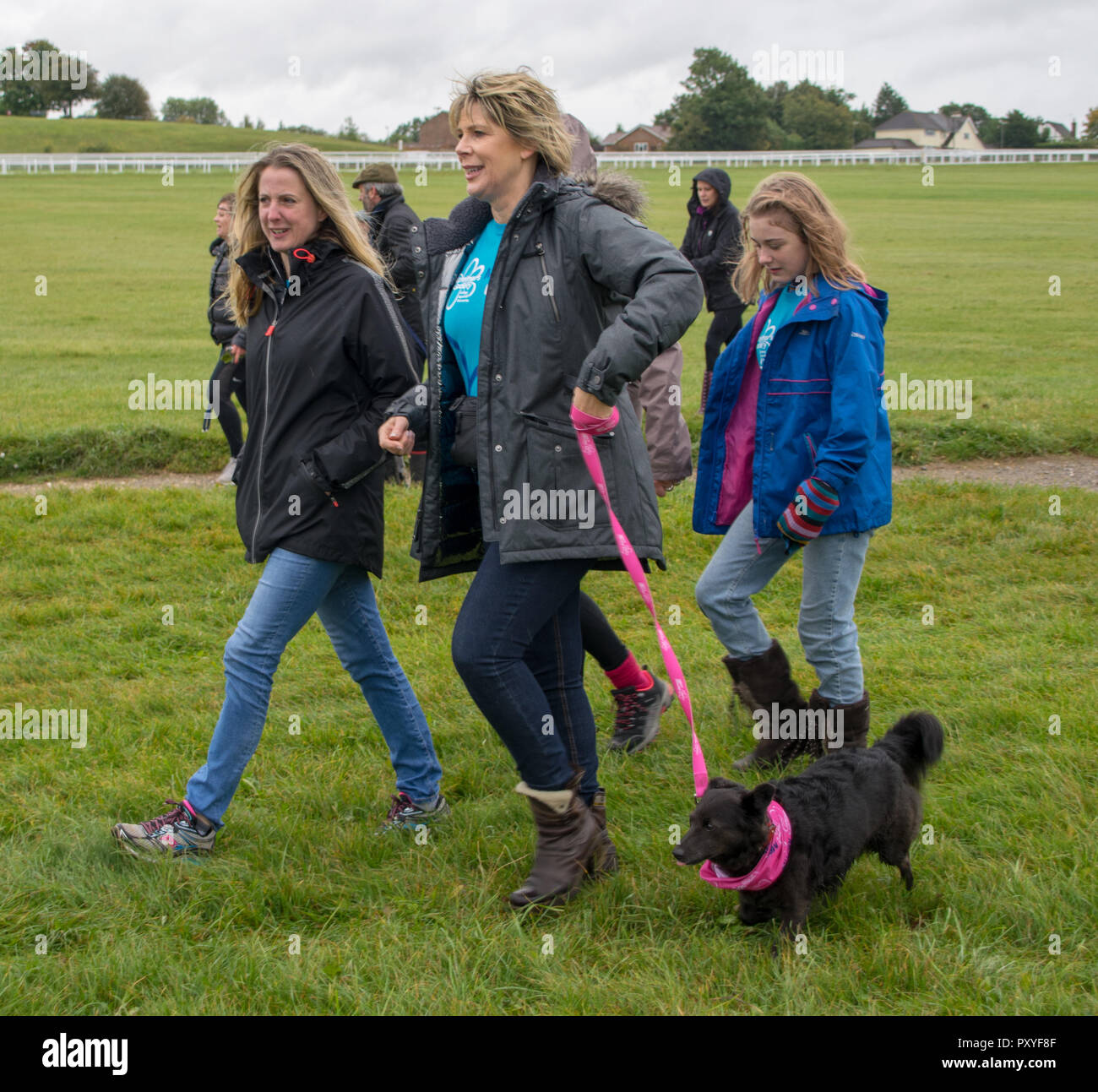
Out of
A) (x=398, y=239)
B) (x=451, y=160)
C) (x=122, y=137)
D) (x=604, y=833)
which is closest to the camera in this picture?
(x=604, y=833)

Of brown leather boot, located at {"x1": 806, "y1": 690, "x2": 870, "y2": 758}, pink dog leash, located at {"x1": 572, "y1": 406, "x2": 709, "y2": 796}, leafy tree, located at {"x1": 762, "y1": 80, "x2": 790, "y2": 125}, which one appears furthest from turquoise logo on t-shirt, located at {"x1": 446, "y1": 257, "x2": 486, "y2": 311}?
leafy tree, located at {"x1": 762, "y1": 80, "x2": 790, "y2": 125}

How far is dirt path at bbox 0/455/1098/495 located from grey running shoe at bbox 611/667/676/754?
194 inches

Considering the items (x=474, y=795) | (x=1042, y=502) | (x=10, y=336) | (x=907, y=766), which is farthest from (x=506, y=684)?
(x=10, y=336)

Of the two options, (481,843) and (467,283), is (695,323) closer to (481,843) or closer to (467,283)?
(467,283)

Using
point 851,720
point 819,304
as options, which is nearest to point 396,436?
point 819,304

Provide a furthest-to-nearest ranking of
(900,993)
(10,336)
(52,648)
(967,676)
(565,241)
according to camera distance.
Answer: (10,336), (52,648), (967,676), (565,241), (900,993)

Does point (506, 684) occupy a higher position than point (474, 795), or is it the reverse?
point (506, 684)

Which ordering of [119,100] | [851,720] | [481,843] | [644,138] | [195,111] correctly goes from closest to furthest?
[481,843] → [851,720] → [644,138] → [119,100] → [195,111]

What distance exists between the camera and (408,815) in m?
4.20

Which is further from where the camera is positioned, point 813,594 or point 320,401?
point 813,594

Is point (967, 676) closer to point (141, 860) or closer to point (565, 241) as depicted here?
point (565, 241)

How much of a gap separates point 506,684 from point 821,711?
161cm

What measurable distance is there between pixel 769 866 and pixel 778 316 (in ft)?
7.11

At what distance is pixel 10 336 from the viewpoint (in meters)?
17.3
